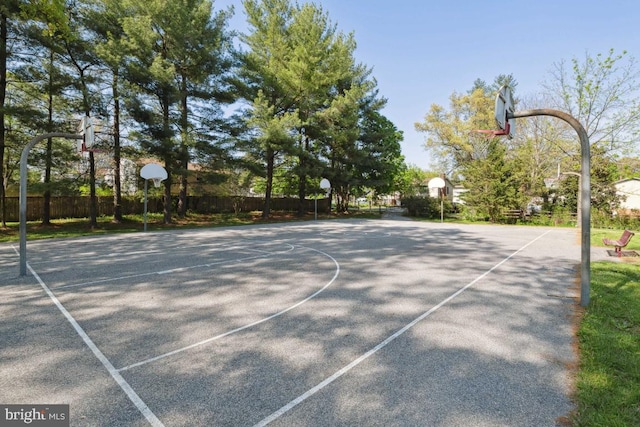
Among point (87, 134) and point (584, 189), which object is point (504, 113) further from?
point (87, 134)

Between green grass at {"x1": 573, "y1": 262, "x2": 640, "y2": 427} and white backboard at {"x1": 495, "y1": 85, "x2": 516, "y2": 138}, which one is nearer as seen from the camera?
green grass at {"x1": 573, "y1": 262, "x2": 640, "y2": 427}

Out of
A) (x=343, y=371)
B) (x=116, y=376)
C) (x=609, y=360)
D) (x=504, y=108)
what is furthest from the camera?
(x=504, y=108)

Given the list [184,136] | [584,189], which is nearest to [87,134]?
[584,189]

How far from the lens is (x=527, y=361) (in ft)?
11.8

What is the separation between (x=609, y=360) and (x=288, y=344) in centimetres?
353

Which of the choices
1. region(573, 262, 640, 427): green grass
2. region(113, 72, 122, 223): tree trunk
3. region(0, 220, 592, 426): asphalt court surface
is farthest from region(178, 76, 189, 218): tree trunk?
region(573, 262, 640, 427): green grass

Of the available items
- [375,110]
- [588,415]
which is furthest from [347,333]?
[375,110]

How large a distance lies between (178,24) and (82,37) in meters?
4.70

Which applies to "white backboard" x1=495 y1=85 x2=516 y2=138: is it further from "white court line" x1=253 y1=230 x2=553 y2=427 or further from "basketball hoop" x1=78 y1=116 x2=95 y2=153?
"basketball hoop" x1=78 y1=116 x2=95 y2=153

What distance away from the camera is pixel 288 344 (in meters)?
3.91

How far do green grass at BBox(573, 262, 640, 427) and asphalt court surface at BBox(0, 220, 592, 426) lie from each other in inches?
7.1

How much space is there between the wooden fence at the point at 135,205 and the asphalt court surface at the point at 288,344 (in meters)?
14.5

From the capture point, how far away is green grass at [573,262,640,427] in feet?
8.78

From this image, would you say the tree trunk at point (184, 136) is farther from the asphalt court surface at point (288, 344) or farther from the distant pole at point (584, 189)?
the distant pole at point (584, 189)
